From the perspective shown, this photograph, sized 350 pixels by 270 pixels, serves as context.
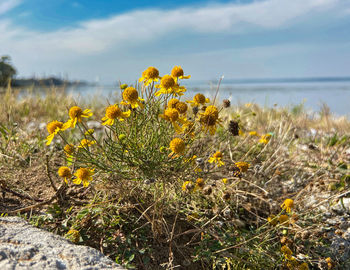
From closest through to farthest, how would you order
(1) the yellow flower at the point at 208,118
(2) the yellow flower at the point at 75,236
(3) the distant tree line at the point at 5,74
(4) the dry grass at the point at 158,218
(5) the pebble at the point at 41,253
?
(5) the pebble at the point at 41,253
(2) the yellow flower at the point at 75,236
(4) the dry grass at the point at 158,218
(1) the yellow flower at the point at 208,118
(3) the distant tree line at the point at 5,74

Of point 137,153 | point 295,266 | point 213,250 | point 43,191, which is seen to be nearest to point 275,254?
point 295,266

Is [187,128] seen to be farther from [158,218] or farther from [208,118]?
[158,218]

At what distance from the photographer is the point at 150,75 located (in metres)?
1.98

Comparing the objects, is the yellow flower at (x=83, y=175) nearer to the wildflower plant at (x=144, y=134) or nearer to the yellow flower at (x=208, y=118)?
the wildflower plant at (x=144, y=134)

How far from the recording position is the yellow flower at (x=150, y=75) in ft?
6.45

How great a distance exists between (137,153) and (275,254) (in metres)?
1.14

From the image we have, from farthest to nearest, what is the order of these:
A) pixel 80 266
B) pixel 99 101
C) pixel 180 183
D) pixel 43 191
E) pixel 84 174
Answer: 1. pixel 99 101
2. pixel 43 191
3. pixel 180 183
4. pixel 84 174
5. pixel 80 266

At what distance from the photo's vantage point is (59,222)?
1.84 m

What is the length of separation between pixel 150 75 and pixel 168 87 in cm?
15

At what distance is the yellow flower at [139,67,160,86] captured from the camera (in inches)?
77.5

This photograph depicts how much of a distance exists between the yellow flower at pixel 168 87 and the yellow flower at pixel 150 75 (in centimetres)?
6

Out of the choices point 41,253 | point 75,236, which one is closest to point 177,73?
point 75,236

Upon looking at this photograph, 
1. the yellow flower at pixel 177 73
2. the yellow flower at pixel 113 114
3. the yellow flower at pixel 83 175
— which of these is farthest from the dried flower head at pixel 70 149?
the yellow flower at pixel 177 73

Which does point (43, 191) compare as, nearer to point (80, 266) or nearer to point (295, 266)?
point (80, 266)
